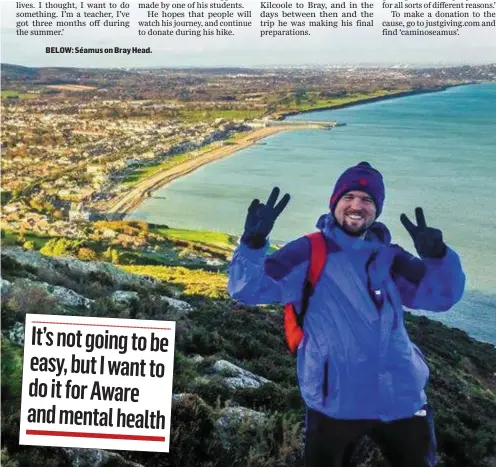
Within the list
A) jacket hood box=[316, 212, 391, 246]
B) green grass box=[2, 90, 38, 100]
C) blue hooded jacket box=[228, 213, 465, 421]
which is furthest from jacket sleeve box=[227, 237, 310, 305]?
green grass box=[2, 90, 38, 100]

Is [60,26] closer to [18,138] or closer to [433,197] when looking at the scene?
[18,138]

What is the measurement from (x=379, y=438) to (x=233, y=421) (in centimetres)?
110

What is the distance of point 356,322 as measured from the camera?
2.85m

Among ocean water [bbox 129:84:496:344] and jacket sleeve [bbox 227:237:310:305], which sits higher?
ocean water [bbox 129:84:496:344]

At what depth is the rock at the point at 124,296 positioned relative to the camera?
4109 millimetres

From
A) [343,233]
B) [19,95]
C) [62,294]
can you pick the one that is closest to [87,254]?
[62,294]

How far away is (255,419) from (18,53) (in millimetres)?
2795

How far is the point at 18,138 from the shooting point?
4422 millimetres

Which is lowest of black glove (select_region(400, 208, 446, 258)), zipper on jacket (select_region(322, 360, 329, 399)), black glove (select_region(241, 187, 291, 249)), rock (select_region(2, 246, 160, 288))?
zipper on jacket (select_region(322, 360, 329, 399))

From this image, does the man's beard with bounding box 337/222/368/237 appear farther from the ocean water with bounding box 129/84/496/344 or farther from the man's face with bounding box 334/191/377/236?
the ocean water with bounding box 129/84/496/344

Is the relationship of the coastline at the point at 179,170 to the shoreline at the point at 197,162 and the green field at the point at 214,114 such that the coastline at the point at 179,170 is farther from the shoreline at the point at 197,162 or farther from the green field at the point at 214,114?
the green field at the point at 214,114

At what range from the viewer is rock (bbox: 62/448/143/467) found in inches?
144

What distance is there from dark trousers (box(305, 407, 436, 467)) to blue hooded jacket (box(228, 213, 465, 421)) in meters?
0.04

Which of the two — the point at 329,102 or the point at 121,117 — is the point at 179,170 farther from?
the point at 329,102
